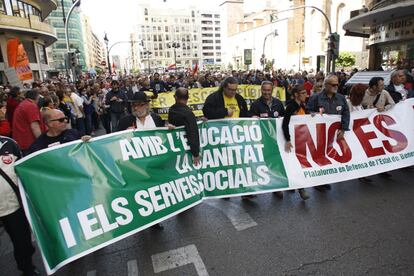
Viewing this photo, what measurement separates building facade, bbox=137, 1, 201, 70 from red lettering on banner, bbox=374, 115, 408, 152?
450ft

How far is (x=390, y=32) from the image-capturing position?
21.3m

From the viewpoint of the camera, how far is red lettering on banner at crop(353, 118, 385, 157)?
4.98 meters

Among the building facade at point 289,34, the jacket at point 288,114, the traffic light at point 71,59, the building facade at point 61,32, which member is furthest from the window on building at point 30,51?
the building facade at point 61,32

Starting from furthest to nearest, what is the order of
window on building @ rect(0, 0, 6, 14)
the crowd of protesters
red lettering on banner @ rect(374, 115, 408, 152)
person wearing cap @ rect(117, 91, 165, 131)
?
window on building @ rect(0, 0, 6, 14), red lettering on banner @ rect(374, 115, 408, 152), person wearing cap @ rect(117, 91, 165, 131), the crowd of protesters

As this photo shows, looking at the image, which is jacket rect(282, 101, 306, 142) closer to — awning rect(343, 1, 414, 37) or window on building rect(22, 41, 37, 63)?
awning rect(343, 1, 414, 37)

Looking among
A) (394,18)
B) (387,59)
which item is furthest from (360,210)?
(387,59)

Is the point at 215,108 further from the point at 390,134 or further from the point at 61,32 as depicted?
the point at 61,32

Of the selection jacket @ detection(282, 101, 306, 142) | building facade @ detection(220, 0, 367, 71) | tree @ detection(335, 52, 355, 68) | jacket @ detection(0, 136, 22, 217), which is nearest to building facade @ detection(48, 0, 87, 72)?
building facade @ detection(220, 0, 367, 71)

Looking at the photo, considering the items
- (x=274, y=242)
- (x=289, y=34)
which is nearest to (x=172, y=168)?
(x=274, y=242)

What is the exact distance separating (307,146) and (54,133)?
11.3ft

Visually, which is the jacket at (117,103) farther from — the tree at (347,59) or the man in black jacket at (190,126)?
the tree at (347,59)

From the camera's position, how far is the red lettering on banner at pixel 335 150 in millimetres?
4801

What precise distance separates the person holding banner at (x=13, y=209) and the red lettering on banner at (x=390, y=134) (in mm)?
5135

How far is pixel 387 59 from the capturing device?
77.5 feet
